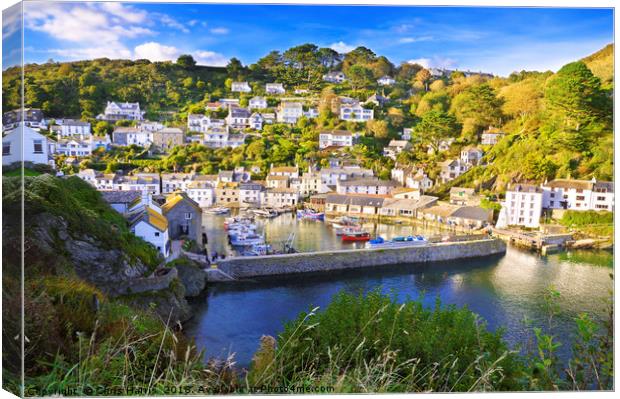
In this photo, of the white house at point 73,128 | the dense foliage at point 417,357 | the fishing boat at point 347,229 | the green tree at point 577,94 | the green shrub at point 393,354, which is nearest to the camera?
the dense foliage at point 417,357

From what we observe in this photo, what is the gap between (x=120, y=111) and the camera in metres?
4.95

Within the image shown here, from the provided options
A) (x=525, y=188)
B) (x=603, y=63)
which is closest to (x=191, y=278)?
(x=525, y=188)

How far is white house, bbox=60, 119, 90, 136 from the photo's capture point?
4.44m

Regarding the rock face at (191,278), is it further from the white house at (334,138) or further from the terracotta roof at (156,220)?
the white house at (334,138)

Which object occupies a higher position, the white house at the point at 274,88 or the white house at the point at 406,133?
the white house at the point at 274,88

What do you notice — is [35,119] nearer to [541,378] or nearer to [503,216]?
[541,378]

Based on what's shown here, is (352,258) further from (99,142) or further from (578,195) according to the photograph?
(99,142)

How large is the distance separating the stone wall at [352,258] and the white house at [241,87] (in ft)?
9.36

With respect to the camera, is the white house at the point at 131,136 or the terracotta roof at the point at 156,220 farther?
the terracotta roof at the point at 156,220

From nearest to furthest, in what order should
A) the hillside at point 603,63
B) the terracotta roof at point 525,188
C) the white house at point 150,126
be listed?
the hillside at point 603,63 → the white house at point 150,126 → the terracotta roof at point 525,188

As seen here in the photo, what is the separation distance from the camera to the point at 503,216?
285 inches

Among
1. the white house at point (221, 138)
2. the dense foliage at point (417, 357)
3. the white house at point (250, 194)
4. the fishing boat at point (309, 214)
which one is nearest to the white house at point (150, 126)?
the white house at point (221, 138)

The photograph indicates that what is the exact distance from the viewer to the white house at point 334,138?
5.94 meters

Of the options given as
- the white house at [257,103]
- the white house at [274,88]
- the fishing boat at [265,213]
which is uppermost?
the white house at [274,88]
